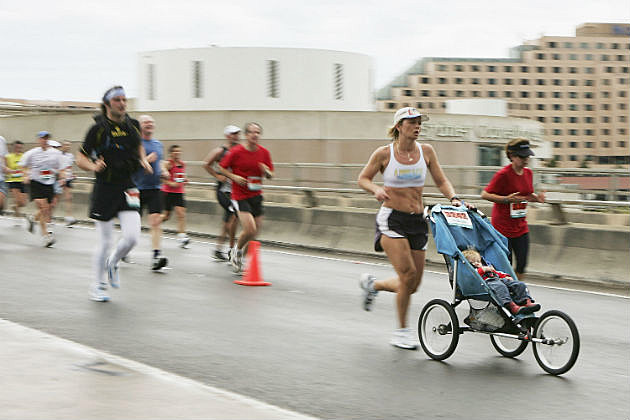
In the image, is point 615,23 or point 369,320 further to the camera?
point 615,23

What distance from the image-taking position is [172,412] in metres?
5.11

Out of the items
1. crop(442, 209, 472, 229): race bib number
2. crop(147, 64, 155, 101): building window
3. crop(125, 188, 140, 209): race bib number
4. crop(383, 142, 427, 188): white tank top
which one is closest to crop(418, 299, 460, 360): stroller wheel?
crop(442, 209, 472, 229): race bib number

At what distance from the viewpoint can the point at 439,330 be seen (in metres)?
7.41

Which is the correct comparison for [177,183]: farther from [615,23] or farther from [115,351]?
[615,23]

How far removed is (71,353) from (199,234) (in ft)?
43.3

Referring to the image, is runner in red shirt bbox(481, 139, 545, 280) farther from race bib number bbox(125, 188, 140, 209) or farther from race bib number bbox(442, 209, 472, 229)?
race bib number bbox(125, 188, 140, 209)

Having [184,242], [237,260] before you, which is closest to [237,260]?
[237,260]

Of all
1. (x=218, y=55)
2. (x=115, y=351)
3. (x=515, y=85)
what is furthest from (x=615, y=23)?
A: (x=115, y=351)

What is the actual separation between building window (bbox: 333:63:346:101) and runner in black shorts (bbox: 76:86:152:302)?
54.9 metres

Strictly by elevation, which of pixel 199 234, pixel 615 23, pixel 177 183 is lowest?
pixel 199 234

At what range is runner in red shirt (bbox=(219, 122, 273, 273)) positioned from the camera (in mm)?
12258

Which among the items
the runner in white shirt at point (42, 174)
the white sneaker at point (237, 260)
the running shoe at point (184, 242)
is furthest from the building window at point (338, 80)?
the white sneaker at point (237, 260)

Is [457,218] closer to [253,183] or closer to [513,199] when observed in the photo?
[513,199]

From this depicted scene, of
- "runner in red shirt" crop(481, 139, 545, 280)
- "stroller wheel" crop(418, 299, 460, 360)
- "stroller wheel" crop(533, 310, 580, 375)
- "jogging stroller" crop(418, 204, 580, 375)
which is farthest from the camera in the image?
"runner in red shirt" crop(481, 139, 545, 280)
